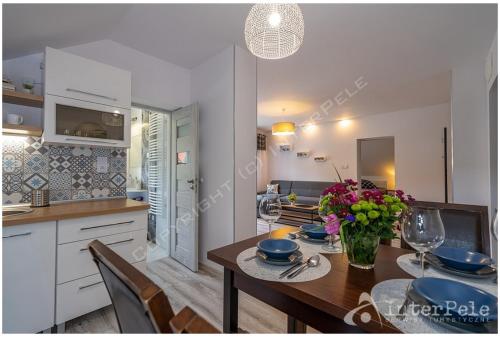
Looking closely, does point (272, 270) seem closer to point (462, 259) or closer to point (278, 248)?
point (278, 248)

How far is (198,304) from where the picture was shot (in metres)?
1.93

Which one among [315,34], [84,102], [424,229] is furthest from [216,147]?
[424,229]

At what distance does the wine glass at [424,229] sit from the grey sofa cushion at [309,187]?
538 centimetres

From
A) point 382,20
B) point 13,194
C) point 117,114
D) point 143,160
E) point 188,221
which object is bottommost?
point 188,221

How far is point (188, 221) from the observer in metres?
2.68

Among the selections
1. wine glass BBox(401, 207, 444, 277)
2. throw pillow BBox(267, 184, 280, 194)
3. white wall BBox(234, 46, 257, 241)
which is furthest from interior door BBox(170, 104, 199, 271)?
throw pillow BBox(267, 184, 280, 194)

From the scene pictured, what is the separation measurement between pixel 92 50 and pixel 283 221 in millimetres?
4280

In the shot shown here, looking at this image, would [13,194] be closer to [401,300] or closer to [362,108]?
[401,300]

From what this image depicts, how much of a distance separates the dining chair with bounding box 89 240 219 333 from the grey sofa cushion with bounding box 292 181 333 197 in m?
5.80

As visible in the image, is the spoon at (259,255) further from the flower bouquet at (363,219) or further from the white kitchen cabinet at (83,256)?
the white kitchen cabinet at (83,256)

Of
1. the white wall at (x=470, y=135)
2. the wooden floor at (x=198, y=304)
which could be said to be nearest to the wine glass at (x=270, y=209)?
the wooden floor at (x=198, y=304)

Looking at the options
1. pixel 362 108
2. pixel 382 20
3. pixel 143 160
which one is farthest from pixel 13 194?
pixel 362 108

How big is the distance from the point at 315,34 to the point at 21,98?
243cm

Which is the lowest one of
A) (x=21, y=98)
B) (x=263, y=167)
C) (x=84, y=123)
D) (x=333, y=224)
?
(x=333, y=224)
